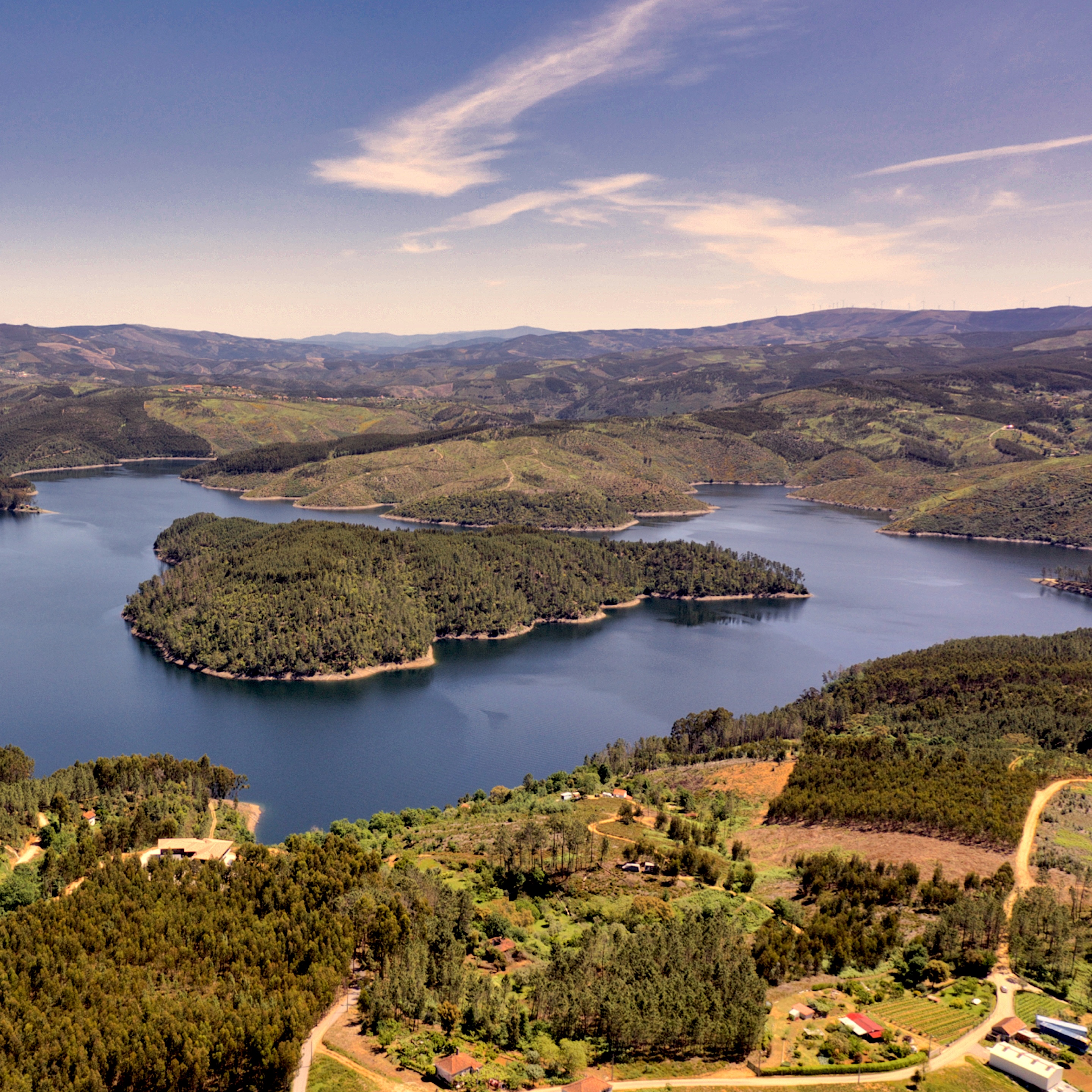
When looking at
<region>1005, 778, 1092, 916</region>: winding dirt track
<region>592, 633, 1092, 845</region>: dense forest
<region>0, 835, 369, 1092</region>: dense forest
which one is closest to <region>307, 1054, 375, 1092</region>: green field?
<region>0, 835, 369, 1092</region>: dense forest

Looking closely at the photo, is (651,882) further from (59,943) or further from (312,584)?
(312,584)

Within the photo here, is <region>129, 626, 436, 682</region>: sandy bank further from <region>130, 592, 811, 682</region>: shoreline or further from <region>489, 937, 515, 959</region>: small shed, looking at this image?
<region>489, 937, 515, 959</region>: small shed

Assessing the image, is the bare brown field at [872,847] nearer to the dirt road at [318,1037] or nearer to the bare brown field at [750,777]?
the bare brown field at [750,777]

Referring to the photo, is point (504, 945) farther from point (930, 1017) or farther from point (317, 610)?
point (317, 610)

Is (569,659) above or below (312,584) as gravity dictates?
below

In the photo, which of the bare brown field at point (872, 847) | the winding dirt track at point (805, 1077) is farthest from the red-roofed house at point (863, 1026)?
the bare brown field at point (872, 847)

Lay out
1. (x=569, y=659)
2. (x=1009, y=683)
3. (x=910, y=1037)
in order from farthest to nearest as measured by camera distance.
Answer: (x=569, y=659), (x=1009, y=683), (x=910, y=1037)

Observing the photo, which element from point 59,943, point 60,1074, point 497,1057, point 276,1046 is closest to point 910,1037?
point 497,1057

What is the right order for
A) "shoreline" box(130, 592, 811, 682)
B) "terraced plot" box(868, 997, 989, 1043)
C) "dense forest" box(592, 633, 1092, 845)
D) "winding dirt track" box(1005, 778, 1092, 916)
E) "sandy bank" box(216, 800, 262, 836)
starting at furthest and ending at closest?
"shoreline" box(130, 592, 811, 682)
"sandy bank" box(216, 800, 262, 836)
"dense forest" box(592, 633, 1092, 845)
"winding dirt track" box(1005, 778, 1092, 916)
"terraced plot" box(868, 997, 989, 1043)
